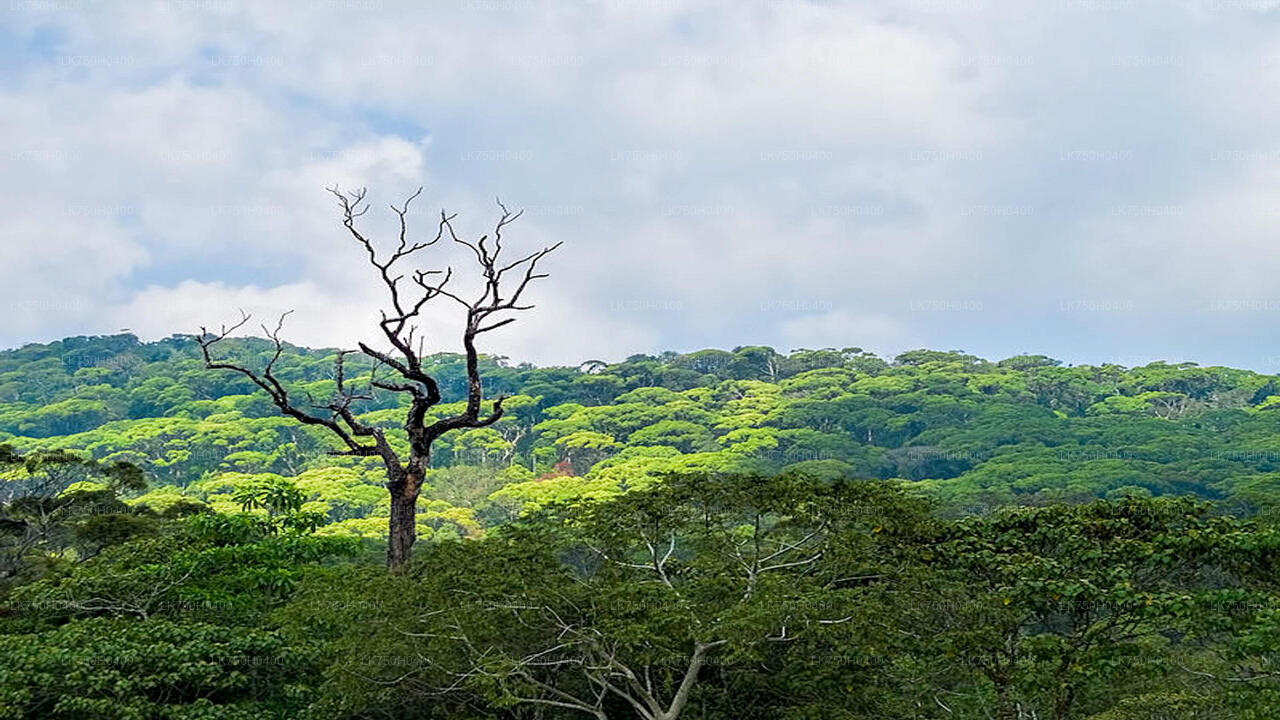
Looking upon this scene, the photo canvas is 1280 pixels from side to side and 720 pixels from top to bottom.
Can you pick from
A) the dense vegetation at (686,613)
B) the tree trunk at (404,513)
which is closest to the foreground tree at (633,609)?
the dense vegetation at (686,613)

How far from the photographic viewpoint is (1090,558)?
29.8 ft

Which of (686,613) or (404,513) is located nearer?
(686,613)

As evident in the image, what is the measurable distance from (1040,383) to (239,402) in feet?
177

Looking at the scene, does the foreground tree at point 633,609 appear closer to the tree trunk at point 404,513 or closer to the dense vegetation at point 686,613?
the dense vegetation at point 686,613

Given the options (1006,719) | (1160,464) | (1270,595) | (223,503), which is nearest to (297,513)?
(1006,719)

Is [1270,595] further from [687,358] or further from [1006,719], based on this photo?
[687,358]

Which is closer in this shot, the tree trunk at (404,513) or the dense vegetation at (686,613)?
the dense vegetation at (686,613)

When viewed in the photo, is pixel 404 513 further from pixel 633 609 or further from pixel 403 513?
pixel 633 609

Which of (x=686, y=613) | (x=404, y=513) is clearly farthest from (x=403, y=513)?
(x=686, y=613)

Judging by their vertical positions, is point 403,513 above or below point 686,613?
above

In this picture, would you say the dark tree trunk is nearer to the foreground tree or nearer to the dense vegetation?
the dense vegetation

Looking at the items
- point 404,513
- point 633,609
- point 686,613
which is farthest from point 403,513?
point 686,613

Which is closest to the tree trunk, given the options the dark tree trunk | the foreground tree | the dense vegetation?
the dark tree trunk

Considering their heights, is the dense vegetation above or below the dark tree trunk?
below
